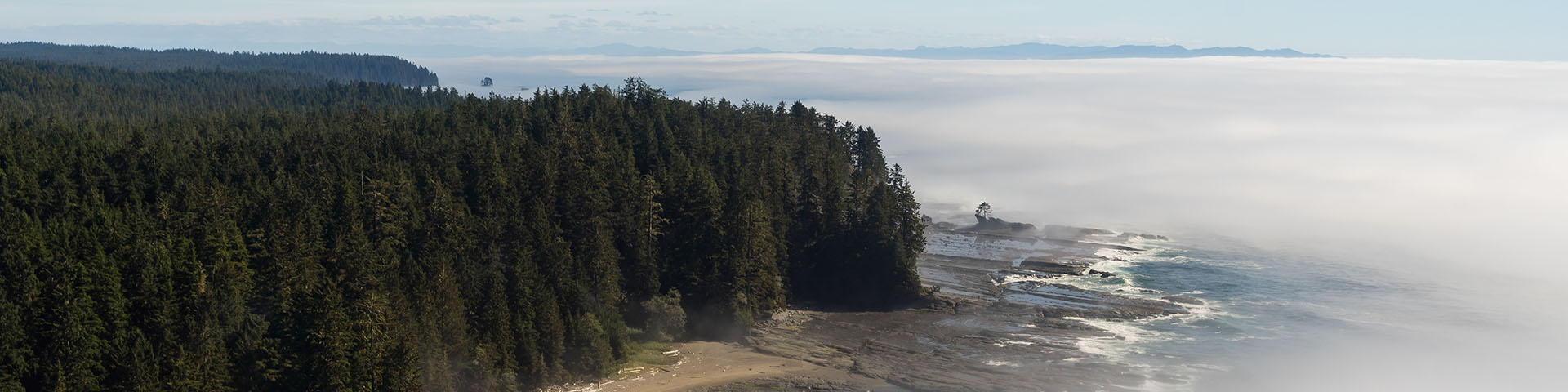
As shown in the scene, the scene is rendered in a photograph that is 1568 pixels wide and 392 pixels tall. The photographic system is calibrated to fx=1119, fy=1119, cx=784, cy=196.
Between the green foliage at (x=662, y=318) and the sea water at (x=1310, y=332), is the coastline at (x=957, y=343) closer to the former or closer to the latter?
the green foliage at (x=662, y=318)

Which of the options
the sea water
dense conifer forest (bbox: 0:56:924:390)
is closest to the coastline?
the sea water

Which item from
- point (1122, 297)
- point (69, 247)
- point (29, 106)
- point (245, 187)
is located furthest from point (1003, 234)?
point (29, 106)

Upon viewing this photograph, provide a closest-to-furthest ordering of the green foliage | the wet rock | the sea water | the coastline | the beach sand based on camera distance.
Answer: the beach sand, the coastline, the sea water, the green foliage, the wet rock

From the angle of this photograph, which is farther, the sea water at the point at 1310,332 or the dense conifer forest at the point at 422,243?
the sea water at the point at 1310,332

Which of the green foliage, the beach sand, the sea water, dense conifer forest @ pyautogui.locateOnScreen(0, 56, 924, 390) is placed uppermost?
dense conifer forest @ pyautogui.locateOnScreen(0, 56, 924, 390)

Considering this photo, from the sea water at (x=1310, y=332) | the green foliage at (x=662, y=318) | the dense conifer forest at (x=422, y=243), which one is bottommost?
the green foliage at (x=662, y=318)

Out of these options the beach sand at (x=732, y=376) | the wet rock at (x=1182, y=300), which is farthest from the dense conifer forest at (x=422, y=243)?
the wet rock at (x=1182, y=300)

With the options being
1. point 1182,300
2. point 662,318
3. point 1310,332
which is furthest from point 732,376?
point 1310,332

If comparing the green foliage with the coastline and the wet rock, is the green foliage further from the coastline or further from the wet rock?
the wet rock
